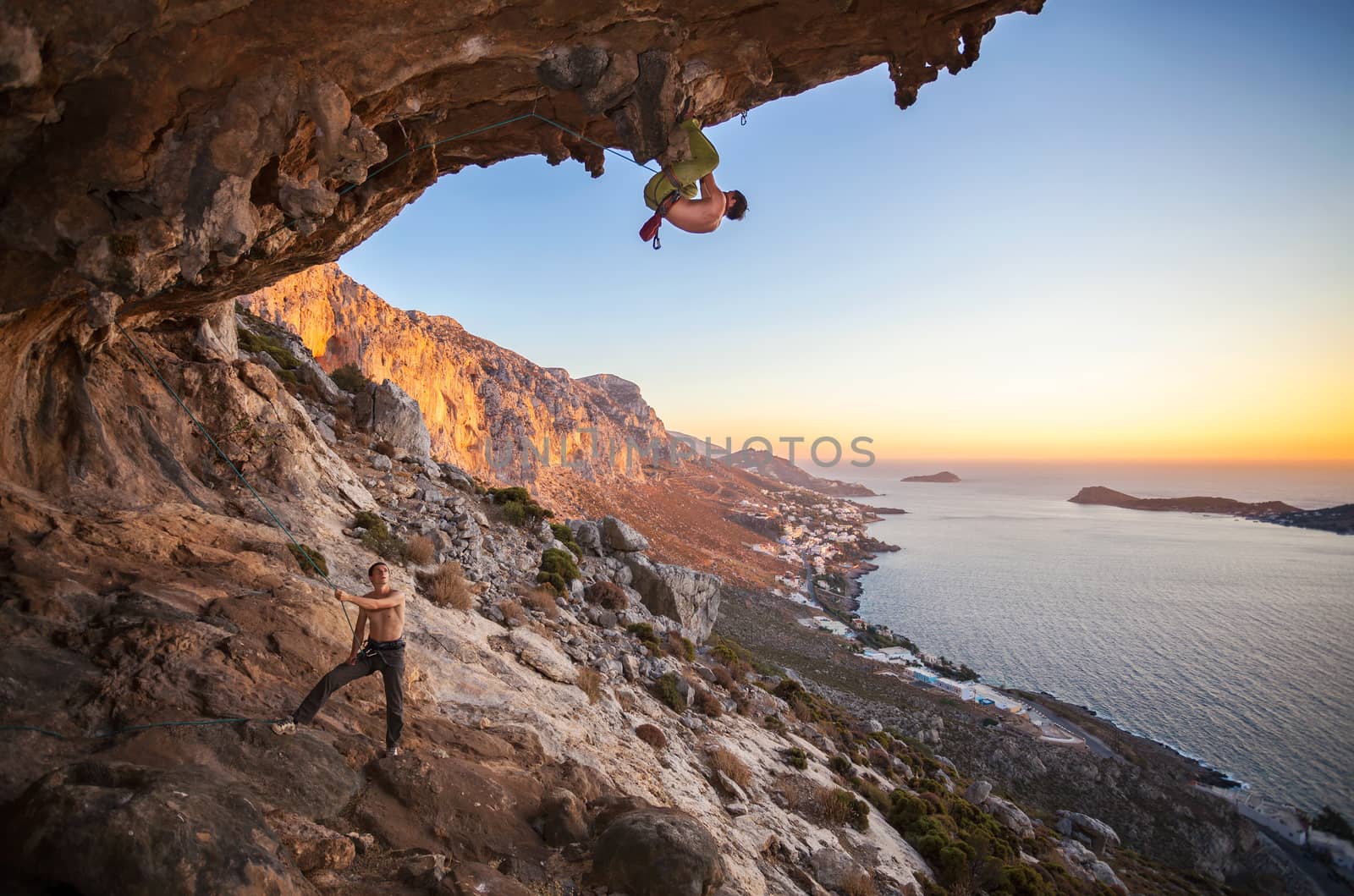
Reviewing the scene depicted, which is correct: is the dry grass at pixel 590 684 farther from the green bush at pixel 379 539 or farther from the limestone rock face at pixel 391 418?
the limestone rock face at pixel 391 418

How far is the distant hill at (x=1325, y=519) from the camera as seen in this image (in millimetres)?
116688

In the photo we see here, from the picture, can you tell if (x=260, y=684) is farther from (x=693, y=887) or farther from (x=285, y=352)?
(x=285, y=352)

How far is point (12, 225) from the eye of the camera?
4820mm

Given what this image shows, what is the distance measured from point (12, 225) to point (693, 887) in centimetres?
883

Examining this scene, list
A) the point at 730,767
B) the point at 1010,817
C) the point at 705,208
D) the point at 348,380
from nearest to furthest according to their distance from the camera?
the point at 705,208, the point at 730,767, the point at 1010,817, the point at 348,380

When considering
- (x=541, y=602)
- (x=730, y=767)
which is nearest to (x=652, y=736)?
(x=730, y=767)

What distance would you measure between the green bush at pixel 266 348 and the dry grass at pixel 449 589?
10.1 m

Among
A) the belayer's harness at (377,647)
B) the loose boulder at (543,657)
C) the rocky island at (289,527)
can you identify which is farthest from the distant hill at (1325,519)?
the belayer's harness at (377,647)

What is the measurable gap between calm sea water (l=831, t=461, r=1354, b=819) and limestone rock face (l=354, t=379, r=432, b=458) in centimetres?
4625

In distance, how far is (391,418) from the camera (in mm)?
19609

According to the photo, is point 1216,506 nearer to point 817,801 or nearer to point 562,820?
point 817,801

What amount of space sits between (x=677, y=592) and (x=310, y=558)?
1497 centimetres

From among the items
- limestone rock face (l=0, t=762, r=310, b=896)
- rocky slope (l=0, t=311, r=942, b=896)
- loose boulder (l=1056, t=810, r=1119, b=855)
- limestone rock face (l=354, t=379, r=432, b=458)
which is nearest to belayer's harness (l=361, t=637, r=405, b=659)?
rocky slope (l=0, t=311, r=942, b=896)

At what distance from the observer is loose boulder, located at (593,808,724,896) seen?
5.74m
